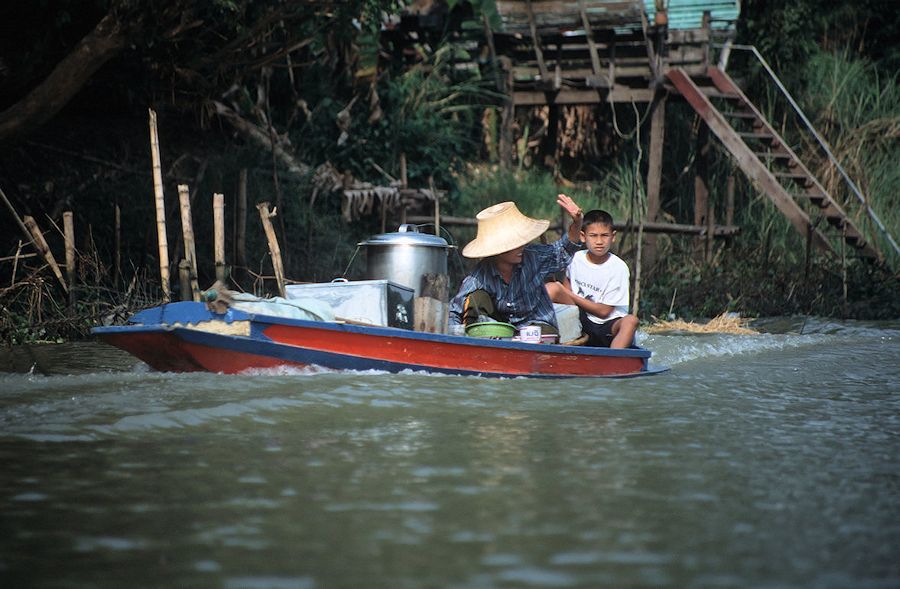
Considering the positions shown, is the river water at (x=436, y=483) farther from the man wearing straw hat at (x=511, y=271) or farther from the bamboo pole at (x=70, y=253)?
the bamboo pole at (x=70, y=253)

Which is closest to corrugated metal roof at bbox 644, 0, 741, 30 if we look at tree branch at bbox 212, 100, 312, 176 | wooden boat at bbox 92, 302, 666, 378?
tree branch at bbox 212, 100, 312, 176

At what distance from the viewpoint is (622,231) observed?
45.7 feet

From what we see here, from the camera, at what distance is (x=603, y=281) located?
8008mm

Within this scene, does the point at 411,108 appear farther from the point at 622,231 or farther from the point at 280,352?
the point at 280,352

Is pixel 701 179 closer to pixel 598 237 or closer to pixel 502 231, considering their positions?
pixel 598 237

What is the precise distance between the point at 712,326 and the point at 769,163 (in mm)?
3898

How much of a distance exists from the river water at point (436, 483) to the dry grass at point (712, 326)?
4.75m

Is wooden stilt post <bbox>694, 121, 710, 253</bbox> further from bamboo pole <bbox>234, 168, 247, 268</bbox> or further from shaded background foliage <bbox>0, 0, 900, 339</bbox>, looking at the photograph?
bamboo pole <bbox>234, 168, 247, 268</bbox>

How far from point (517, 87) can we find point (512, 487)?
1357 cm

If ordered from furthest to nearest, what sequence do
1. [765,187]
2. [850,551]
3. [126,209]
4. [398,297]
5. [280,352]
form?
[765,187] → [126,209] → [398,297] → [280,352] → [850,551]

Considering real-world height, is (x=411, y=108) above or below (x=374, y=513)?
above

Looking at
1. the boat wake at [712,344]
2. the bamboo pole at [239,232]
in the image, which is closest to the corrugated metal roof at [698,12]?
the boat wake at [712,344]

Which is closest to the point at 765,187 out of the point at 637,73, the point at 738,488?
the point at 637,73

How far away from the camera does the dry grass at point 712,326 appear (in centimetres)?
1237
